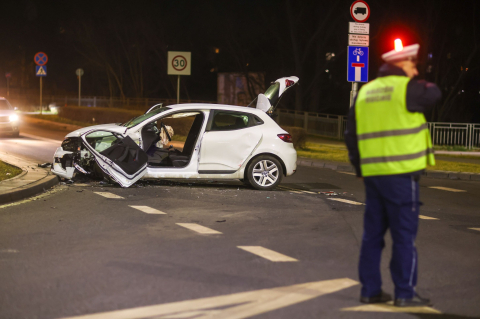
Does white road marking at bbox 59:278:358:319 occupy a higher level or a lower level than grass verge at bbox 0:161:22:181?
lower

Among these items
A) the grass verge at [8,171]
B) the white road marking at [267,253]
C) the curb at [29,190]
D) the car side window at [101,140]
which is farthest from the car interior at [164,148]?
the white road marking at [267,253]

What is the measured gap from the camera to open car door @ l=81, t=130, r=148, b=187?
10.3 meters

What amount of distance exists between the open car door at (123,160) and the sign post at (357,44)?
6862 millimetres

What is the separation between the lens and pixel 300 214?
28.5 feet

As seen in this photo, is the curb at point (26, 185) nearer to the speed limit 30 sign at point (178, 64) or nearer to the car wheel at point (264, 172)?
the car wheel at point (264, 172)

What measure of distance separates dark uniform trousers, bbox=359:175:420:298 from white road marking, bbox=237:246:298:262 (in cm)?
140

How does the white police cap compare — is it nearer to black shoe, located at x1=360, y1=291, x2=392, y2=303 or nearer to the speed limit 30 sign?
black shoe, located at x1=360, y1=291, x2=392, y2=303

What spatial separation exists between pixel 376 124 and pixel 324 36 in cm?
3091

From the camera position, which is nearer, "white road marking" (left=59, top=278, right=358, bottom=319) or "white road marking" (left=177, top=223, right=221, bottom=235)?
"white road marking" (left=59, top=278, right=358, bottom=319)

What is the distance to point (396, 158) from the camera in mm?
4527

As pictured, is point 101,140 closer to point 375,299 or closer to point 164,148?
point 164,148

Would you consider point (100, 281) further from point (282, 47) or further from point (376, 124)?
point (282, 47)

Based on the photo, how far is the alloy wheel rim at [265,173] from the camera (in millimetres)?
10977

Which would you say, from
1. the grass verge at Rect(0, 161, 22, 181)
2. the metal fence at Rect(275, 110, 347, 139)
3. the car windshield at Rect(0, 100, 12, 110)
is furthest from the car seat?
the metal fence at Rect(275, 110, 347, 139)
